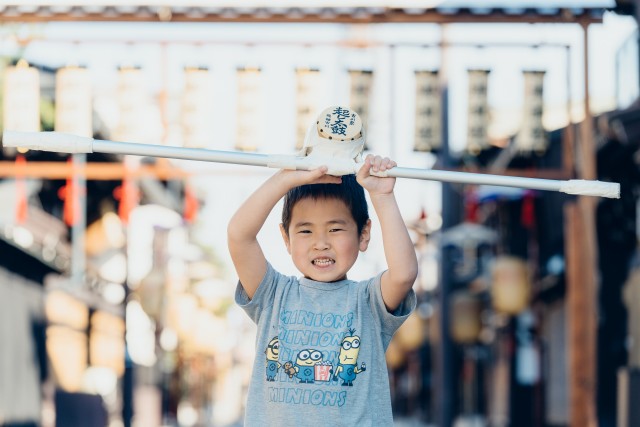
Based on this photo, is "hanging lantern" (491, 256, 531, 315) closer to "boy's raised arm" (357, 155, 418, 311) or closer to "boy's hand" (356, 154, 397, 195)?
"boy's raised arm" (357, 155, 418, 311)

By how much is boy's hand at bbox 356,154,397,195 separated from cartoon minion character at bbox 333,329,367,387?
1.55 feet

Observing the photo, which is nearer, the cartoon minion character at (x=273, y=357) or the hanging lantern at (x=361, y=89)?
the cartoon minion character at (x=273, y=357)

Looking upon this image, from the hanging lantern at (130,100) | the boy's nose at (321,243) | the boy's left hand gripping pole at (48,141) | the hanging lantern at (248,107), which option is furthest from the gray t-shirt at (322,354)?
the hanging lantern at (130,100)

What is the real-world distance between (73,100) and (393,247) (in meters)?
9.22

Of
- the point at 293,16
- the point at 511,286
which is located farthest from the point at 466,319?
the point at 293,16

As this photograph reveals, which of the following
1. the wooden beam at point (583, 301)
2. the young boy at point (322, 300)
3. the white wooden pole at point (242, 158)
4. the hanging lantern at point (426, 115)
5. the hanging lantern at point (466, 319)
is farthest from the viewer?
the hanging lantern at point (466, 319)

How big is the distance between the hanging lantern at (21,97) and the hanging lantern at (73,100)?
0.92 feet

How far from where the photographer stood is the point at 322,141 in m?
3.77

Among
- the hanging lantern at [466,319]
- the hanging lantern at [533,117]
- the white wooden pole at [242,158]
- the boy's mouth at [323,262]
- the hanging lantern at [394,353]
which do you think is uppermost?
the hanging lantern at [533,117]

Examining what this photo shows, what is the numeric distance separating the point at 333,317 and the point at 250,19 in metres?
7.01

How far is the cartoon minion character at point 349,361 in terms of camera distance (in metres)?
3.78

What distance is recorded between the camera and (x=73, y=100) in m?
12.5

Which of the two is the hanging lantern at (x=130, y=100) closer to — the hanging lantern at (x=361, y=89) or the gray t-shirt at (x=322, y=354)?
the hanging lantern at (x=361, y=89)

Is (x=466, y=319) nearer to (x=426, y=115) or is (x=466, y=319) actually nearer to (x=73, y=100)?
(x=426, y=115)
